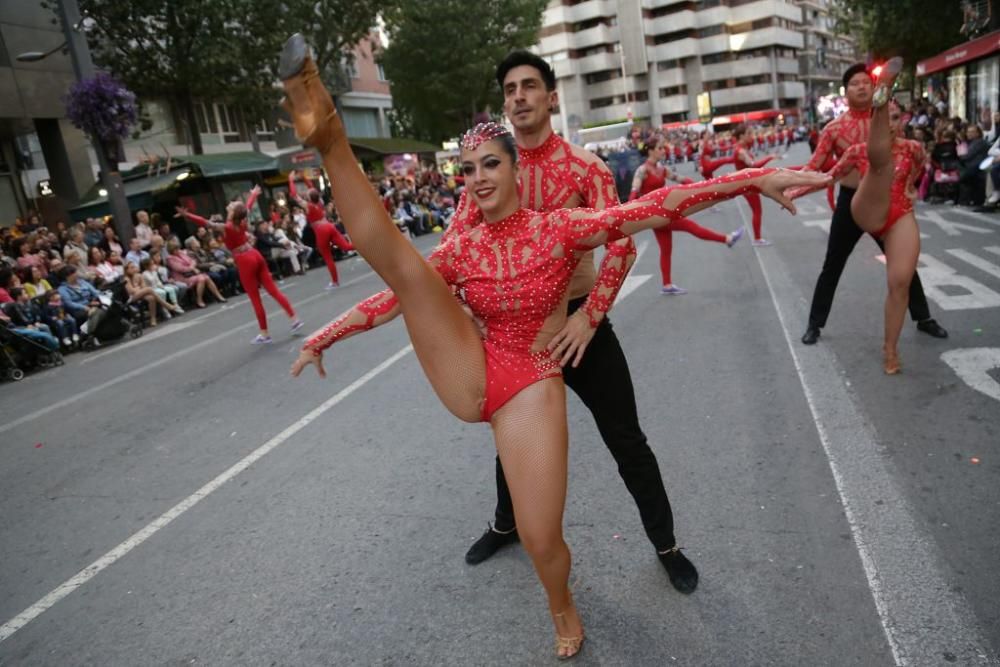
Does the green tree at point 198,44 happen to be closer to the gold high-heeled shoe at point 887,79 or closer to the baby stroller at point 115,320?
the baby stroller at point 115,320

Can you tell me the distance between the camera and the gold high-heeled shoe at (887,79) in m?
3.93

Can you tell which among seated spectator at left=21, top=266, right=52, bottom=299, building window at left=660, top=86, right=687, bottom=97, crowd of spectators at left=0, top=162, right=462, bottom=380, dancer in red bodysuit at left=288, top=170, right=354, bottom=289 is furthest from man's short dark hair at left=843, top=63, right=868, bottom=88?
building window at left=660, top=86, right=687, bottom=97

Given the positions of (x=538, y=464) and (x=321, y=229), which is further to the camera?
(x=321, y=229)

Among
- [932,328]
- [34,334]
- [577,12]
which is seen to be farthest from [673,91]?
[932,328]

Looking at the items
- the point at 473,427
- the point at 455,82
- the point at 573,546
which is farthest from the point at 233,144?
the point at 573,546

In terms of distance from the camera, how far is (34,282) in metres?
12.0

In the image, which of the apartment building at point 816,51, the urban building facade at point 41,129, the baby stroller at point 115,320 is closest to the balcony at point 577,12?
the apartment building at point 816,51

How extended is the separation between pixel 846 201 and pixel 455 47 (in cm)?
4108

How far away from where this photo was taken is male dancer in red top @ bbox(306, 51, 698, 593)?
9.45 feet

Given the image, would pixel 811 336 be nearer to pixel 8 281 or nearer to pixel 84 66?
pixel 8 281

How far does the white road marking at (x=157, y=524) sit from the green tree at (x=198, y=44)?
19387 millimetres

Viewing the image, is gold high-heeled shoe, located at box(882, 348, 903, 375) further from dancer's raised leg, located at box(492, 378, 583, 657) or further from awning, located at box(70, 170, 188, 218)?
awning, located at box(70, 170, 188, 218)

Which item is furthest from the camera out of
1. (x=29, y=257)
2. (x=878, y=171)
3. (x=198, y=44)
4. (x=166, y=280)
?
(x=198, y=44)

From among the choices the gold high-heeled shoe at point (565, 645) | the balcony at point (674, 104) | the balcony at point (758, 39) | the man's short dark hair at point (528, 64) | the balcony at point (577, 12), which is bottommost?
the gold high-heeled shoe at point (565, 645)
